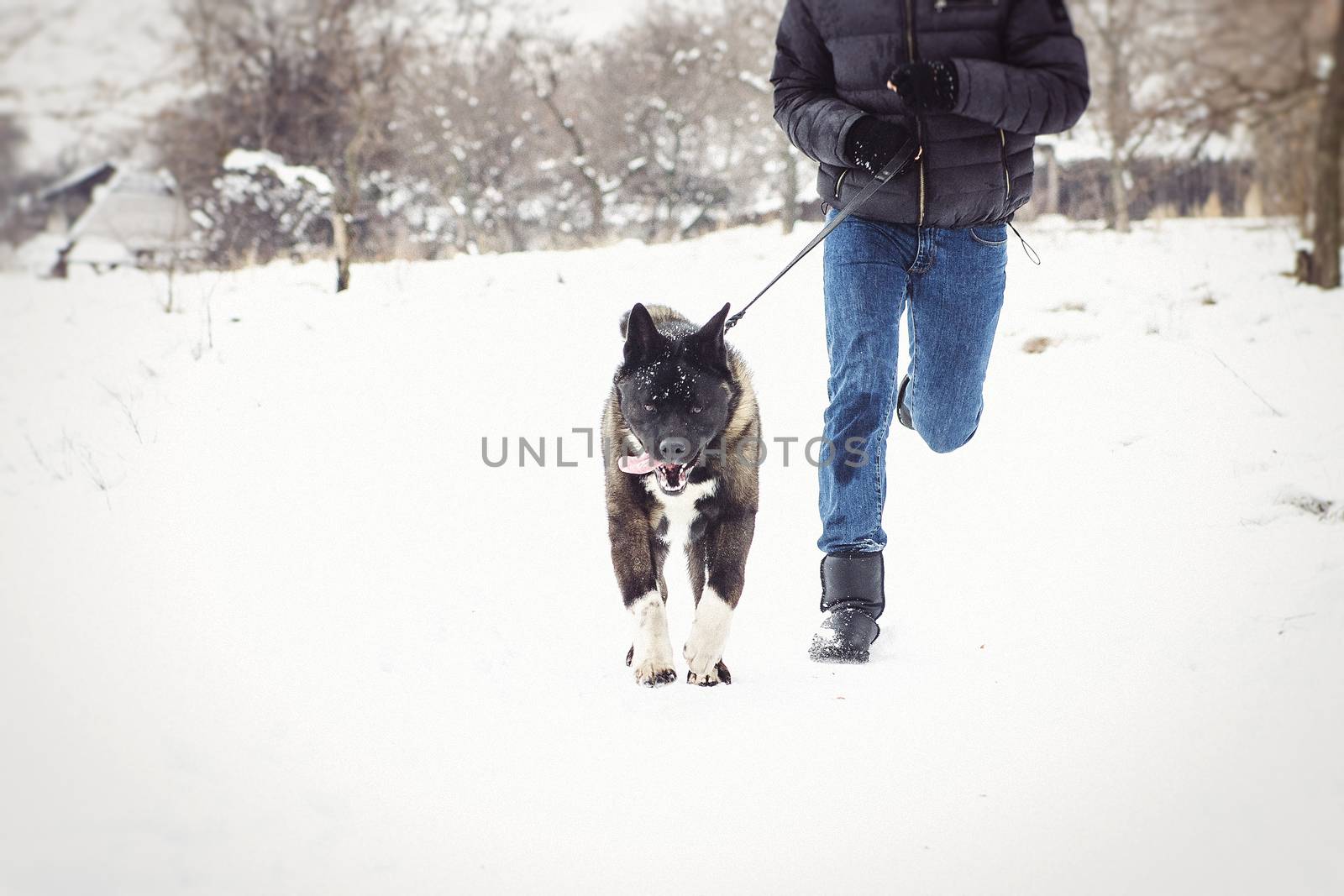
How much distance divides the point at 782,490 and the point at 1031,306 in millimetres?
3927

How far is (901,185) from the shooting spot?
2.88 metres

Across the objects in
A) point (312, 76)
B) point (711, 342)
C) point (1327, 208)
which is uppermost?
point (312, 76)

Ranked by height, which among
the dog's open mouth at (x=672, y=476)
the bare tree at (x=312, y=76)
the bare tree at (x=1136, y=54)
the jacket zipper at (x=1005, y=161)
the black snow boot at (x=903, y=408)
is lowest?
the dog's open mouth at (x=672, y=476)

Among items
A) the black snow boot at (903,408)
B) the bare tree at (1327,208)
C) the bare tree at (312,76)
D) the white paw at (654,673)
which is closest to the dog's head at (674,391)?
the white paw at (654,673)

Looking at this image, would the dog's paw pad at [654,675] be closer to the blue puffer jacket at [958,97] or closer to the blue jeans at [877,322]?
the blue jeans at [877,322]

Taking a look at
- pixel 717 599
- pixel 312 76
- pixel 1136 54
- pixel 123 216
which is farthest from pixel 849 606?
pixel 123 216

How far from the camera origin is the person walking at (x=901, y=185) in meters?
2.77

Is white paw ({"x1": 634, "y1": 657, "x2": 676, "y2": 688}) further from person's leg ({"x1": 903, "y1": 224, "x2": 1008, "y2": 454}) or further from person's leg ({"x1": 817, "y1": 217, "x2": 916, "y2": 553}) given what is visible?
person's leg ({"x1": 903, "y1": 224, "x2": 1008, "y2": 454})

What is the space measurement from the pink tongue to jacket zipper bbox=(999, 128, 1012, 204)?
1.50 m

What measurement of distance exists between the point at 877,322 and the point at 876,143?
1.91 ft

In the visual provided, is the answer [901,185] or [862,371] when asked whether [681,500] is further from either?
[901,185]

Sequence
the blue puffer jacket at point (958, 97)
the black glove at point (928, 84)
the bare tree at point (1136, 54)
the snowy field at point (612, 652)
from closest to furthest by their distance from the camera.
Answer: the snowy field at point (612, 652) < the black glove at point (928, 84) < the blue puffer jacket at point (958, 97) < the bare tree at point (1136, 54)

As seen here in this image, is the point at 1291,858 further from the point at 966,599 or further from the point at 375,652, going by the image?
the point at 375,652

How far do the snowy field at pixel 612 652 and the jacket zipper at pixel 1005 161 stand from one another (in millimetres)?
1473
